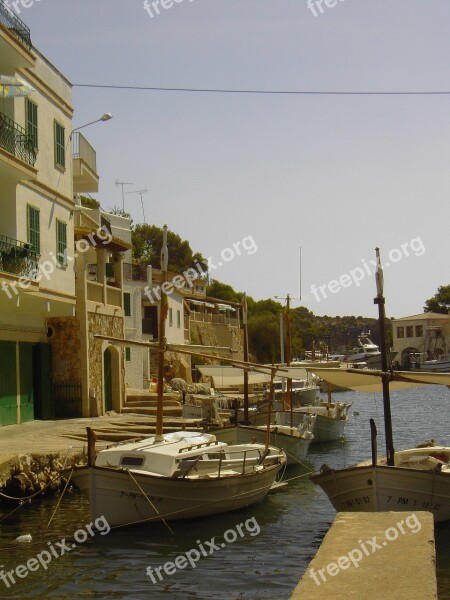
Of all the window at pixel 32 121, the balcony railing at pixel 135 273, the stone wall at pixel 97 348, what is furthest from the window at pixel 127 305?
the window at pixel 32 121

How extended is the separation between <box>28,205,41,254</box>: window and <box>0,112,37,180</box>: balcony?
1314mm

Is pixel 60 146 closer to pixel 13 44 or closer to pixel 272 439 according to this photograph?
pixel 13 44

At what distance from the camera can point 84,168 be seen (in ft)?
108

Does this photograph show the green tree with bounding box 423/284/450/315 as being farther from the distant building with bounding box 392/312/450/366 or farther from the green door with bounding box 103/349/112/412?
the green door with bounding box 103/349/112/412

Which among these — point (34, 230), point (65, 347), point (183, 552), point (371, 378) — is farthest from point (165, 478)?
point (65, 347)

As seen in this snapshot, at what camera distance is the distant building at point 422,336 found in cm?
12962

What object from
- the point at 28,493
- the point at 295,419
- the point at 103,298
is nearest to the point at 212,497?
the point at 28,493

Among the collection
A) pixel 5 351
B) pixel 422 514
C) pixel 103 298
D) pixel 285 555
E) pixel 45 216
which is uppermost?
pixel 45 216

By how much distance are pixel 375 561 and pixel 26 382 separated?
24.0 metres

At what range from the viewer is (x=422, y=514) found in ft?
28.5

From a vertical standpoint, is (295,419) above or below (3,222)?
below

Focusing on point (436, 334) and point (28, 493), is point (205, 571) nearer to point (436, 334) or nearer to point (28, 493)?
point (28, 493)

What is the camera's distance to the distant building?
129625 mm

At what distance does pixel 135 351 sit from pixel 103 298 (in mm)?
16211
